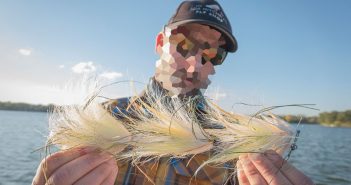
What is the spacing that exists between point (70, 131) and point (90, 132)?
0.32 ft

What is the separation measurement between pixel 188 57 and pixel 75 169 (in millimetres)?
1021

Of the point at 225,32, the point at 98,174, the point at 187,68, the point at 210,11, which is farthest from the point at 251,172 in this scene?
the point at 210,11

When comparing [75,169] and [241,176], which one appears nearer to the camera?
[75,169]

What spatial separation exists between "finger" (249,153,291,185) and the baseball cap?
3.38 feet

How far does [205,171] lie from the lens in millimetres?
2275

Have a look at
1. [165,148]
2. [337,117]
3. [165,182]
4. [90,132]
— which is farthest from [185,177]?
[337,117]

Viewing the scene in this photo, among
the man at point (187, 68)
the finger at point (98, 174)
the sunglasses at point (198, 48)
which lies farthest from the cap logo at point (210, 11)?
the finger at point (98, 174)

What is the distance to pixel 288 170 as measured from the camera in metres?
1.51

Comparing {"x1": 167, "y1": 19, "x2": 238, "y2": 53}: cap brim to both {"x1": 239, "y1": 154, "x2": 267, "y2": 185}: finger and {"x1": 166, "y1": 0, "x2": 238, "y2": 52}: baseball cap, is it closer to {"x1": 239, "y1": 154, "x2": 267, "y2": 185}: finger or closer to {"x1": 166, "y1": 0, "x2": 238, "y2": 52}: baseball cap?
{"x1": 166, "y1": 0, "x2": 238, "y2": 52}: baseball cap

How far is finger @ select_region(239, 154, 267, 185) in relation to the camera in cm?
152

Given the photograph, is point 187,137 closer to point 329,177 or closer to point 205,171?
point 205,171

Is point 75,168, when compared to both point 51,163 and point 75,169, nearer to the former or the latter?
point 75,169

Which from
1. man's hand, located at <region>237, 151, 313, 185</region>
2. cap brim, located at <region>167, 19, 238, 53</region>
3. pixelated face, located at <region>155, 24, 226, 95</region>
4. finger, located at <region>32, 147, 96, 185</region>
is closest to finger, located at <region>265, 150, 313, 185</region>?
man's hand, located at <region>237, 151, 313, 185</region>

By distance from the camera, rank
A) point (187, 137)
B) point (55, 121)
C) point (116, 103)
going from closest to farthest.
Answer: point (187, 137) → point (55, 121) → point (116, 103)
